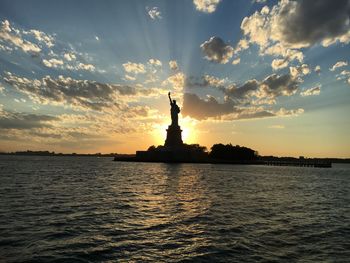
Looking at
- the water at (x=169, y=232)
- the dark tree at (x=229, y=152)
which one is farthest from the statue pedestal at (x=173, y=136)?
the water at (x=169, y=232)

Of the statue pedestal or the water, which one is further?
the statue pedestal

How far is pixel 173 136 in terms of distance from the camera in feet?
472

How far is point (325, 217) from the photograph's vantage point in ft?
76.4

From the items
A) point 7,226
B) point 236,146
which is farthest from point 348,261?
point 236,146

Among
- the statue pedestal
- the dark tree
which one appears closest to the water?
the statue pedestal

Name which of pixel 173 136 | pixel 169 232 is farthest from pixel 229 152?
pixel 169 232

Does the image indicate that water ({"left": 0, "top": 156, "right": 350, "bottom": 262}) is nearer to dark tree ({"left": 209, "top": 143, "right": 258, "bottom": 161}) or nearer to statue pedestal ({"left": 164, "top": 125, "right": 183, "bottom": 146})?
statue pedestal ({"left": 164, "top": 125, "right": 183, "bottom": 146})

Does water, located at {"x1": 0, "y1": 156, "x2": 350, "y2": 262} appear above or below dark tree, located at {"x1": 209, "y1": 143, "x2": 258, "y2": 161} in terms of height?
below

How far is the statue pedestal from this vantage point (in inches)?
5556

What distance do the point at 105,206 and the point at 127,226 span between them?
762 cm

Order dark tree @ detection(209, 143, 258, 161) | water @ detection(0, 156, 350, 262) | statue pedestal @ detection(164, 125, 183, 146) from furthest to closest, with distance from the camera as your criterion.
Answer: dark tree @ detection(209, 143, 258, 161)
statue pedestal @ detection(164, 125, 183, 146)
water @ detection(0, 156, 350, 262)

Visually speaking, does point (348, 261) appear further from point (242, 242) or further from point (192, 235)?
point (192, 235)

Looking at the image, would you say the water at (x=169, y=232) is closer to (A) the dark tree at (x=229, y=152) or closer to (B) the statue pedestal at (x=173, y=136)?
(B) the statue pedestal at (x=173, y=136)

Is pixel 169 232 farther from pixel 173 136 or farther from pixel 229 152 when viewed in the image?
pixel 229 152
